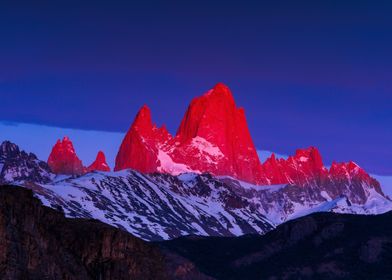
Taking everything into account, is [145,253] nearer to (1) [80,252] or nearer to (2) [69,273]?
(1) [80,252]

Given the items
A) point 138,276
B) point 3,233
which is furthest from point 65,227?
point 3,233

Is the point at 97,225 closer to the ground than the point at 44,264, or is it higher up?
higher up

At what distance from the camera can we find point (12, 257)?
510ft

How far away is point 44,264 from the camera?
16350 centimetres

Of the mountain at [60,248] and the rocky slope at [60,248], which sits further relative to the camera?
the mountain at [60,248]

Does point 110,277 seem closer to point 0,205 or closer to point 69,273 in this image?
point 69,273

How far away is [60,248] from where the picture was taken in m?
175

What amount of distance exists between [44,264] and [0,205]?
12012 mm

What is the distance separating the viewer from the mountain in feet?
520

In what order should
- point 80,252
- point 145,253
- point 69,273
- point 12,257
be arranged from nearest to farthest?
point 12,257
point 69,273
point 80,252
point 145,253

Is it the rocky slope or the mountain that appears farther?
the mountain

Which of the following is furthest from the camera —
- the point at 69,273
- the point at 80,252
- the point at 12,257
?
the point at 80,252

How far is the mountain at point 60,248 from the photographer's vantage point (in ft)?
520

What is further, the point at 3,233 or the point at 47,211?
the point at 47,211
